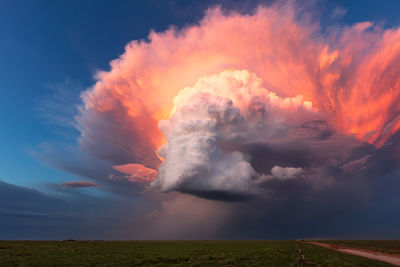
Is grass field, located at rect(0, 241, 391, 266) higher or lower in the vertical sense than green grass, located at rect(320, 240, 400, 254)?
lower

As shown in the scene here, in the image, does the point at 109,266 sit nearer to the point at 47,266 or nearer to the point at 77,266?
the point at 77,266

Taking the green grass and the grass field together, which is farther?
the green grass

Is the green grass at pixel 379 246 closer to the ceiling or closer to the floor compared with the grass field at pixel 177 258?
closer to the ceiling

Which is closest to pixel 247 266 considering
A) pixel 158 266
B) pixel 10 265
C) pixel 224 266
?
pixel 224 266

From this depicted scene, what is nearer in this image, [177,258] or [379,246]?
[177,258]

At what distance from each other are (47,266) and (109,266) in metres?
7.82

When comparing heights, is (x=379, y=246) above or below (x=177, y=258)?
above

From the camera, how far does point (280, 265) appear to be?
100ft

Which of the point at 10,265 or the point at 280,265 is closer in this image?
the point at 280,265

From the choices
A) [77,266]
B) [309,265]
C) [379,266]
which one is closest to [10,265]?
[77,266]

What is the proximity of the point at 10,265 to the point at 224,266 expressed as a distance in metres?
28.5

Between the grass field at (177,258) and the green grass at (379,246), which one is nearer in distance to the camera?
the grass field at (177,258)

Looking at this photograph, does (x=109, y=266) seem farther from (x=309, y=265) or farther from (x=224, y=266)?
(x=309, y=265)

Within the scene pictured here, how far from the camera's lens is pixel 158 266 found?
31609 mm
